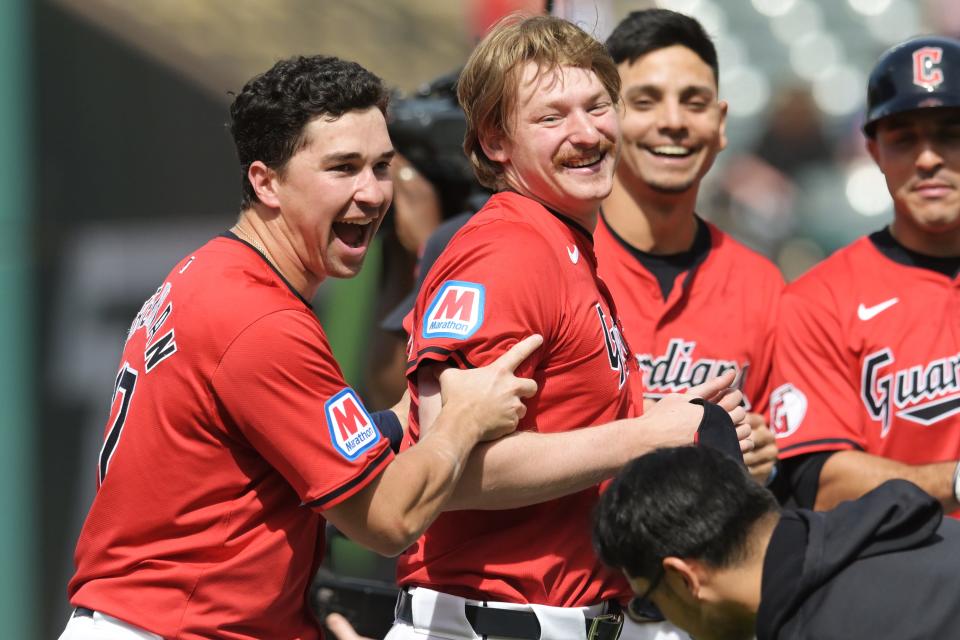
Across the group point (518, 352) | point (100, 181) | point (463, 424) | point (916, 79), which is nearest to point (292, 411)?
point (463, 424)

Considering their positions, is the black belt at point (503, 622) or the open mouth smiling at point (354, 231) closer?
the black belt at point (503, 622)

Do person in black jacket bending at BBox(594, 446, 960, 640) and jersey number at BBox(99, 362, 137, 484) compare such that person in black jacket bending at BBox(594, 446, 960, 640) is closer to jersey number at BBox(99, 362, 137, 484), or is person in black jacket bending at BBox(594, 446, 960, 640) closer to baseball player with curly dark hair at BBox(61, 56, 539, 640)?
baseball player with curly dark hair at BBox(61, 56, 539, 640)

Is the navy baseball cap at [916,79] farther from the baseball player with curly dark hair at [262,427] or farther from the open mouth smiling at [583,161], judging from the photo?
the baseball player with curly dark hair at [262,427]

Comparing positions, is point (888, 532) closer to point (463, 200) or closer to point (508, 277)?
point (508, 277)

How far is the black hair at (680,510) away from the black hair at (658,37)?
1.69 metres

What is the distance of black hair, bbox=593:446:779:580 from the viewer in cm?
195

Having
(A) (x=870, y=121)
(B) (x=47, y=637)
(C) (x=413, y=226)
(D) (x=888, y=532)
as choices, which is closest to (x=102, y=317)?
(B) (x=47, y=637)

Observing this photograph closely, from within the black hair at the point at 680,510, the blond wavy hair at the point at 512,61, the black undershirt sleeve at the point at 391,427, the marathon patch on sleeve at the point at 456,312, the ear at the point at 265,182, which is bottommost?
the black hair at the point at 680,510

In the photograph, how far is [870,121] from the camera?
3334 mm

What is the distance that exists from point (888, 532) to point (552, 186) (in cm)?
93

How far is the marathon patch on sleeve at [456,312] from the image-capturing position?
7.25 feet

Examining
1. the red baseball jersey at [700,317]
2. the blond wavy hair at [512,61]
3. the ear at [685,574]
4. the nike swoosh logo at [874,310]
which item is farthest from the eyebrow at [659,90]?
the ear at [685,574]

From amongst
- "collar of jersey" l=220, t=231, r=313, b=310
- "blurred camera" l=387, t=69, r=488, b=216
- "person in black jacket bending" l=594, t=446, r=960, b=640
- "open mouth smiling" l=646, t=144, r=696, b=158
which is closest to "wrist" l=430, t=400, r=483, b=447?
"person in black jacket bending" l=594, t=446, r=960, b=640

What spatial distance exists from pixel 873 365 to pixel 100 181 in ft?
13.2
